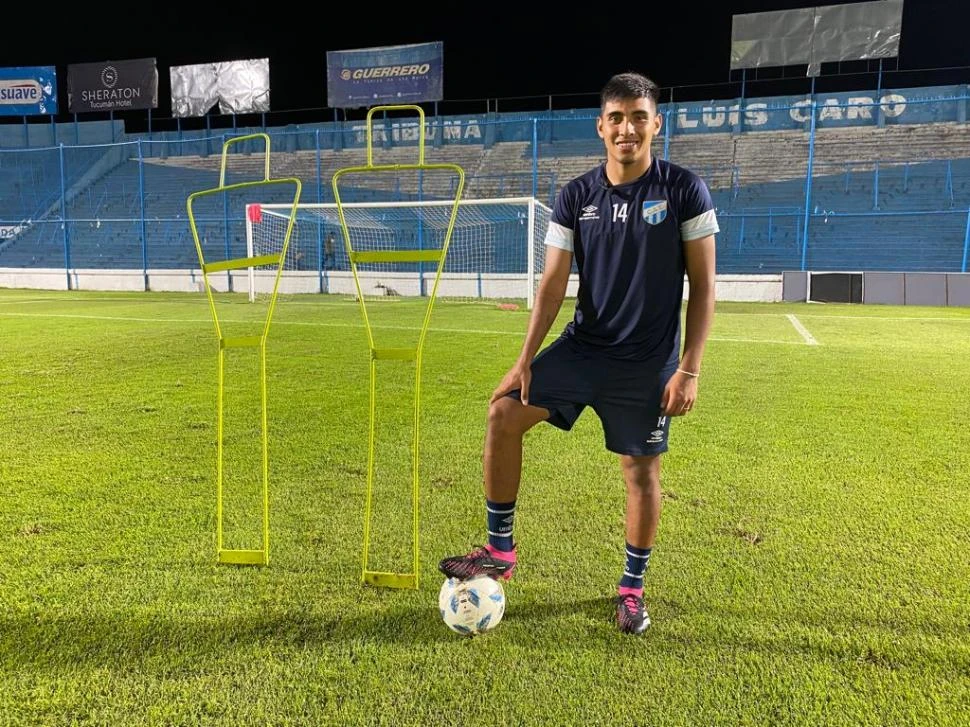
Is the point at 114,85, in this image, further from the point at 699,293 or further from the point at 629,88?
the point at 699,293

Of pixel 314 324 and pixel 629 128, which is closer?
pixel 629 128

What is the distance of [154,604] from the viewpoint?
2.44m

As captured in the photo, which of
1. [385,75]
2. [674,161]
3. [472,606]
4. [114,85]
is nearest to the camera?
[472,606]

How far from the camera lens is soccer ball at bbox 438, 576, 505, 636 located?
2.25m

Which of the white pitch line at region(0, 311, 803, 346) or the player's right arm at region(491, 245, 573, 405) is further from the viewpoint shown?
the white pitch line at region(0, 311, 803, 346)

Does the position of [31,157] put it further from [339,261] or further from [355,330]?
[355,330]

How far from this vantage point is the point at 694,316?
229cm

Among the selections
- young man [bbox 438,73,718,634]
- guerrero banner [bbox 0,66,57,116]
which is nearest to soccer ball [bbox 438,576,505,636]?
young man [bbox 438,73,718,634]

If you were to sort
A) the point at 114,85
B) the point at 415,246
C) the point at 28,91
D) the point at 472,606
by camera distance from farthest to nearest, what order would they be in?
the point at 28,91
the point at 114,85
the point at 415,246
the point at 472,606

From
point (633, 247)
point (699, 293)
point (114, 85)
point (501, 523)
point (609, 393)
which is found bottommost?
point (501, 523)

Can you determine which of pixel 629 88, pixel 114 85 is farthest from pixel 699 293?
pixel 114 85

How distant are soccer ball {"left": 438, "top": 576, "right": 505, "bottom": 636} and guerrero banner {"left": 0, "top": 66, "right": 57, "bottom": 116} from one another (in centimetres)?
3798

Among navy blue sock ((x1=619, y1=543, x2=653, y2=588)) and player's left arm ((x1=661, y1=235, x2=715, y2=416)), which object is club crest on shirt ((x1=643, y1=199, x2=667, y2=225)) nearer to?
player's left arm ((x1=661, y1=235, x2=715, y2=416))

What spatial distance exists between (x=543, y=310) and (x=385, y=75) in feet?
98.9
